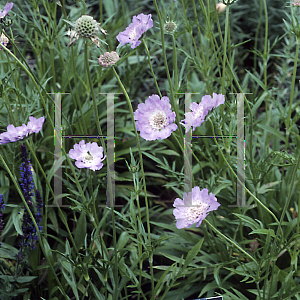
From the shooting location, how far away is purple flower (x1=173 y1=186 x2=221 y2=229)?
78cm

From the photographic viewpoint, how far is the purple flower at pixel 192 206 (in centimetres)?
78

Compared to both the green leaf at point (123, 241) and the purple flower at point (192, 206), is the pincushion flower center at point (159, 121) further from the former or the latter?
the green leaf at point (123, 241)

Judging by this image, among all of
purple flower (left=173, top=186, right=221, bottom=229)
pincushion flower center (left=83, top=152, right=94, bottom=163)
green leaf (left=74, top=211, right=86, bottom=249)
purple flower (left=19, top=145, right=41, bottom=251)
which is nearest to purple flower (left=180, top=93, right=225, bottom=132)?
purple flower (left=173, top=186, right=221, bottom=229)

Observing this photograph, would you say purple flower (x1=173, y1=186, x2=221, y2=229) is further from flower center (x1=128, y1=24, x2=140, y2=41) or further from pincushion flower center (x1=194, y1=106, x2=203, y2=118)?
flower center (x1=128, y1=24, x2=140, y2=41)

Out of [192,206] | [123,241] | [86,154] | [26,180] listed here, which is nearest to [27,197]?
[26,180]

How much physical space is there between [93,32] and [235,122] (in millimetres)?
597

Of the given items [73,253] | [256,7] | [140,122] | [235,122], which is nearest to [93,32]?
[140,122]

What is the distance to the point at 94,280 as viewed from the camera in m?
1.19

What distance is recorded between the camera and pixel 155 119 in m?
0.81

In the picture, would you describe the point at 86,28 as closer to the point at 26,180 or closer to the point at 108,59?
the point at 108,59

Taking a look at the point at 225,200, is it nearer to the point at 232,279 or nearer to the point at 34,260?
the point at 232,279

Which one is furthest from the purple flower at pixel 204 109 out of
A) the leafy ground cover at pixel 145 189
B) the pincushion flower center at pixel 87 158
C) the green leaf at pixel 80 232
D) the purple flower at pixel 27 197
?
the green leaf at pixel 80 232

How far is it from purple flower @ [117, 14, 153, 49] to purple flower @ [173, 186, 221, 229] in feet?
1.23

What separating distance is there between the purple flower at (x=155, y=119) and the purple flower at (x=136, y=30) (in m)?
0.14
